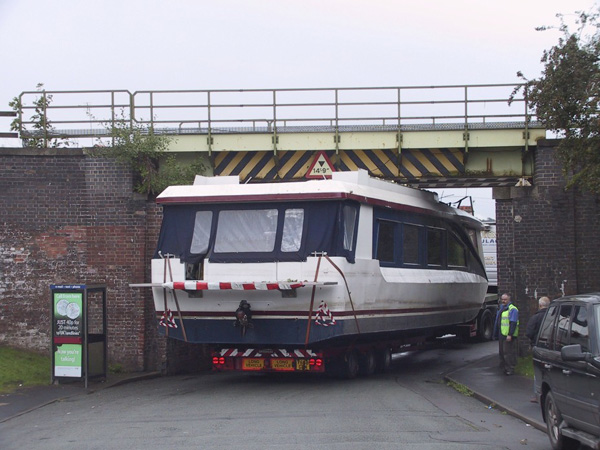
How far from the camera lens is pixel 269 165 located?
67.4ft

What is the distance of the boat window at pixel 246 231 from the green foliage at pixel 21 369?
15.7 feet

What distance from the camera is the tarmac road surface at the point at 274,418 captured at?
10617 mm

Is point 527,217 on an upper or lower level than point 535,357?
upper

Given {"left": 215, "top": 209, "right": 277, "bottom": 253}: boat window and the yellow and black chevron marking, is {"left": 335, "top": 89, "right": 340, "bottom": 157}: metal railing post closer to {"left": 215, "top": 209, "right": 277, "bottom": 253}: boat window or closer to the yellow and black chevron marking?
the yellow and black chevron marking

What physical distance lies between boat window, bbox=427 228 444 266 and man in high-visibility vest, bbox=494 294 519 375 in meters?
2.01

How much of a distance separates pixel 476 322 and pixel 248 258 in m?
11.5

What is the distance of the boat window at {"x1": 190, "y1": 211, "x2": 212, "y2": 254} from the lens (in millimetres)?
16203

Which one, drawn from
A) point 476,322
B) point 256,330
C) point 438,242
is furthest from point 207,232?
point 476,322

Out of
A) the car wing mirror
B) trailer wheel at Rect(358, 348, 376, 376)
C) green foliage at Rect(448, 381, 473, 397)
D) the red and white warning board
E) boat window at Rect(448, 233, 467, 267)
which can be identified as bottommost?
green foliage at Rect(448, 381, 473, 397)

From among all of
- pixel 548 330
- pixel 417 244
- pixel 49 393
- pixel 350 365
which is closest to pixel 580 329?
pixel 548 330

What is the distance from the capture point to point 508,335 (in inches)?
693


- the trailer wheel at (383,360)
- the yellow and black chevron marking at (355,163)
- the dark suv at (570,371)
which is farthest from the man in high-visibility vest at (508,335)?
the dark suv at (570,371)

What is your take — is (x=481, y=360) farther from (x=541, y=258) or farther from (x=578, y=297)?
(x=578, y=297)

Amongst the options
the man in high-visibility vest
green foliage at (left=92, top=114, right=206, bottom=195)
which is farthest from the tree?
green foliage at (left=92, top=114, right=206, bottom=195)
